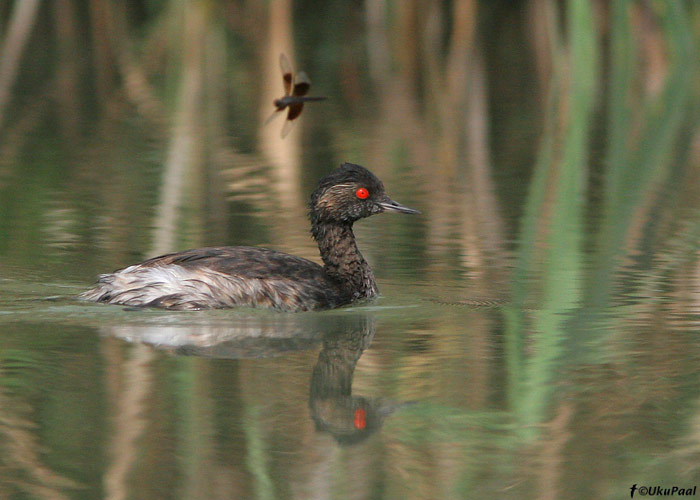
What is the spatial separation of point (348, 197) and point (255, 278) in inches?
38.5

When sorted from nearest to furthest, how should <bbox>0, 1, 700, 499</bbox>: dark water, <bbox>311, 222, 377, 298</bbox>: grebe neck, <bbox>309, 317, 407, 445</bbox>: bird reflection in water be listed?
<bbox>0, 1, 700, 499</bbox>: dark water < <bbox>309, 317, 407, 445</bbox>: bird reflection in water < <bbox>311, 222, 377, 298</bbox>: grebe neck

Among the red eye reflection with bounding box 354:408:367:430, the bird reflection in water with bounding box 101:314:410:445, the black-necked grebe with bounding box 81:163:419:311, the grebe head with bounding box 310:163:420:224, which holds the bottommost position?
the red eye reflection with bounding box 354:408:367:430

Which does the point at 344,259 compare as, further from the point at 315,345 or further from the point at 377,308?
the point at 315,345

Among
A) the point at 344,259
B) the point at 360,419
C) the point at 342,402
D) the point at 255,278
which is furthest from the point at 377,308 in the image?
the point at 360,419

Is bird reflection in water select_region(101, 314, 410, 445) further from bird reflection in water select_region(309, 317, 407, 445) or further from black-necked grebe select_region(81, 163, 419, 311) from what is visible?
black-necked grebe select_region(81, 163, 419, 311)

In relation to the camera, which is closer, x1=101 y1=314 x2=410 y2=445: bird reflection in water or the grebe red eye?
x1=101 y1=314 x2=410 y2=445: bird reflection in water

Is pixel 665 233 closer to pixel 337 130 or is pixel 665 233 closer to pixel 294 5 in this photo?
pixel 337 130

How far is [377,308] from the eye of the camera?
814cm

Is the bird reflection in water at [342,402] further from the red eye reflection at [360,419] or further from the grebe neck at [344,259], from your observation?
the grebe neck at [344,259]

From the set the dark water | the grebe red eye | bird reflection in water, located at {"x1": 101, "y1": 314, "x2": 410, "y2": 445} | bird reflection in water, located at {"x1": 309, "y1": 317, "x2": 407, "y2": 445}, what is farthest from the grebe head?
bird reflection in water, located at {"x1": 309, "y1": 317, "x2": 407, "y2": 445}

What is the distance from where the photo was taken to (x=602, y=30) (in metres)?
25.9

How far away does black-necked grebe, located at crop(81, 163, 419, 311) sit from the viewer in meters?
7.96

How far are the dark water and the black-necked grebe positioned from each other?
0.18 metres

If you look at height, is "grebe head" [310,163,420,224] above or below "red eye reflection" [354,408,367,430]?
above
